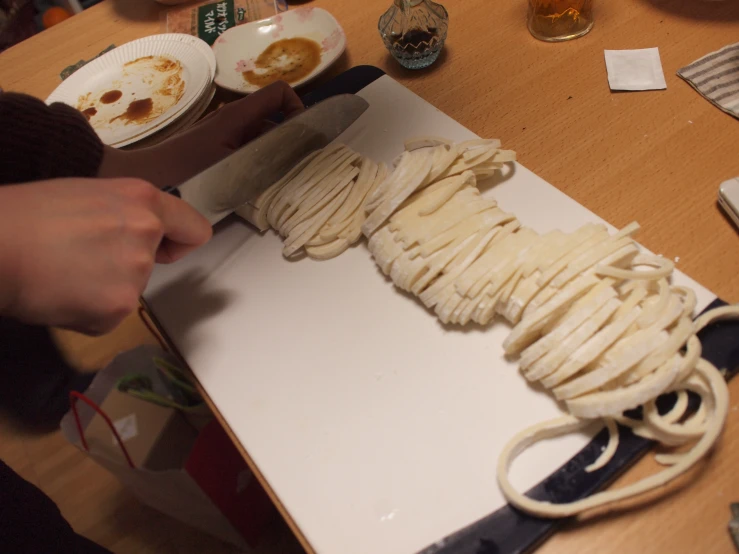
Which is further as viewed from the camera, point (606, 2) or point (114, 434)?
point (606, 2)

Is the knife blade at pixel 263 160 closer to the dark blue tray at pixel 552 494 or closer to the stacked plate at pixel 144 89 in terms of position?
the stacked plate at pixel 144 89

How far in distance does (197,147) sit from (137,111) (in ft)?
1.25

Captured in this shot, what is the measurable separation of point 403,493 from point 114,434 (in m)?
0.82

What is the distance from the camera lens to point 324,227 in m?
1.06

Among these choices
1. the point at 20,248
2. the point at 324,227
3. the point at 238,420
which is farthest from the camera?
the point at 324,227

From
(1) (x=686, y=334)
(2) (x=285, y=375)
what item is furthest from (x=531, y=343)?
(2) (x=285, y=375)

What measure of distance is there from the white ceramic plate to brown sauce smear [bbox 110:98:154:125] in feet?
0.64

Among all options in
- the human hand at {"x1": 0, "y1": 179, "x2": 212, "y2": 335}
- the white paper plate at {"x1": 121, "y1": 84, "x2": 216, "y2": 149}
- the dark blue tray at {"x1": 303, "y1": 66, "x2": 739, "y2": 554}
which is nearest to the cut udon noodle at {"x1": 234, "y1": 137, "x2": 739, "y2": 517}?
the dark blue tray at {"x1": 303, "y1": 66, "x2": 739, "y2": 554}

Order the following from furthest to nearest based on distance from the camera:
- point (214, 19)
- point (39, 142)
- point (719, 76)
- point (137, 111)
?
point (214, 19)
point (137, 111)
point (719, 76)
point (39, 142)

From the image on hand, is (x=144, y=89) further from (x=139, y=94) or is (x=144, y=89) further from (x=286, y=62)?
(x=286, y=62)

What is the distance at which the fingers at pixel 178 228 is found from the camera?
857mm

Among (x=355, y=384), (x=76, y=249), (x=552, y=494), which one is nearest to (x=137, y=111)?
(x=76, y=249)

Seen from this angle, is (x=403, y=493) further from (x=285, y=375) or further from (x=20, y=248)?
(x=20, y=248)

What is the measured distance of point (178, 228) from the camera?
0.88 meters
